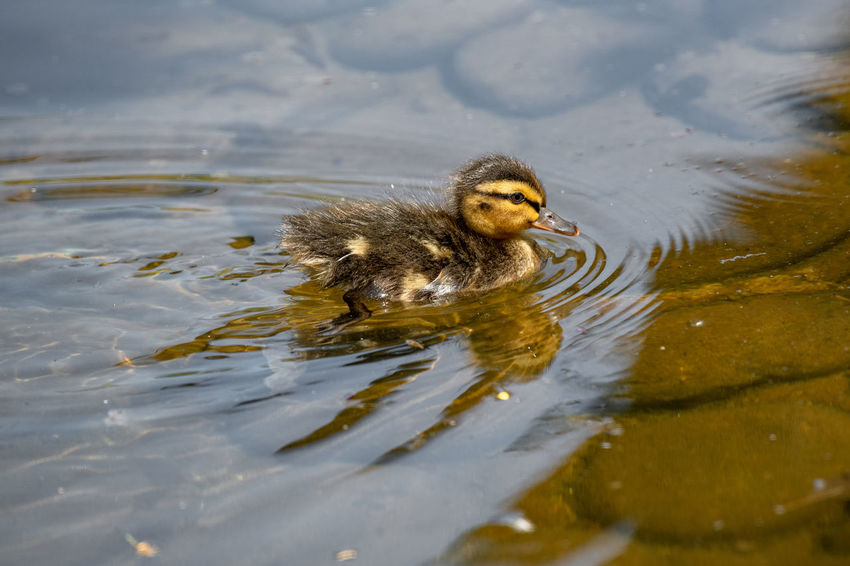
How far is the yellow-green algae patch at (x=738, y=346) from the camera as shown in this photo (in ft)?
10.5

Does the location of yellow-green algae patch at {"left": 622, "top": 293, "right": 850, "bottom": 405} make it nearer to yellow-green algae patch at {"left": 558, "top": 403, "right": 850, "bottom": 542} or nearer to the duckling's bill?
yellow-green algae patch at {"left": 558, "top": 403, "right": 850, "bottom": 542}

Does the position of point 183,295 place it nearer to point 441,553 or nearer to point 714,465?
point 441,553

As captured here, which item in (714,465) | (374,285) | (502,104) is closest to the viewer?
(714,465)

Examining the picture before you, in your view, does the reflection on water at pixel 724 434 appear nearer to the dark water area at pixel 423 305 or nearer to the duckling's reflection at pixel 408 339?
the dark water area at pixel 423 305

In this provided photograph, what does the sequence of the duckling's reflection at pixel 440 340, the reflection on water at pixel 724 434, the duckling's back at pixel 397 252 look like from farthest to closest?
1. the duckling's back at pixel 397 252
2. the duckling's reflection at pixel 440 340
3. the reflection on water at pixel 724 434

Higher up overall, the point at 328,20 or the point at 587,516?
the point at 328,20

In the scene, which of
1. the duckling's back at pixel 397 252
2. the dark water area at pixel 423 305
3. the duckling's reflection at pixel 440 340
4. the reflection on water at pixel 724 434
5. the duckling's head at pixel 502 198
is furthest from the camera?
the duckling's head at pixel 502 198

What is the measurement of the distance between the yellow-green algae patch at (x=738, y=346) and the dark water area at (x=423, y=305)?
1 cm

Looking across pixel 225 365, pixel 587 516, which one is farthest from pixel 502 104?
pixel 587 516

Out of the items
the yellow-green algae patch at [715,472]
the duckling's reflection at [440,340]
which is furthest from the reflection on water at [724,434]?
the duckling's reflection at [440,340]

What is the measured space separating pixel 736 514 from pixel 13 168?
479 centimetres

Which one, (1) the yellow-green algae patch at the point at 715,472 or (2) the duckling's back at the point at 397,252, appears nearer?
(1) the yellow-green algae patch at the point at 715,472

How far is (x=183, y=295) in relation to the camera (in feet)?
14.3

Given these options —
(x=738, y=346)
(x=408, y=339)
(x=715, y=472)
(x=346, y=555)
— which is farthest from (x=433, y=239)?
(x=346, y=555)
